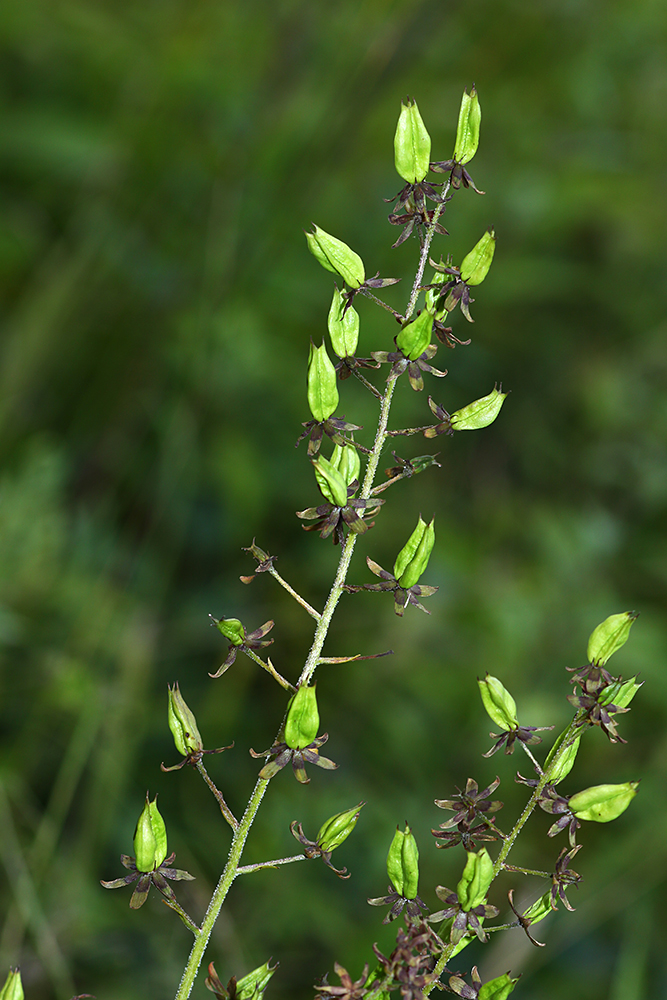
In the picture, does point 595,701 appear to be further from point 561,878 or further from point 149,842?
point 149,842

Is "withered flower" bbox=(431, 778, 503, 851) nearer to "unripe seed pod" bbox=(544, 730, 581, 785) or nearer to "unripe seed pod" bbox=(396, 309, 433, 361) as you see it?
"unripe seed pod" bbox=(544, 730, 581, 785)

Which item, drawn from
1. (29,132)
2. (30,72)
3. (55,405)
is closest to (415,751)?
(55,405)

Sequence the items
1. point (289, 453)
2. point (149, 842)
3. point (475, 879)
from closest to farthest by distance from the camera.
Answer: point (475, 879), point (149, 842), point (289, 453)

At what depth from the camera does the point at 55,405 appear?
142 inches

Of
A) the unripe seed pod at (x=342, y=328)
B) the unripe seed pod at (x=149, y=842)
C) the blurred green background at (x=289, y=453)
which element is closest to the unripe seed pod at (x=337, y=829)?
the unripe seed pod at (x=149, y=842)

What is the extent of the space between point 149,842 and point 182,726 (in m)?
0.13

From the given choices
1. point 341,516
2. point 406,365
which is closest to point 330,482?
point 341,516

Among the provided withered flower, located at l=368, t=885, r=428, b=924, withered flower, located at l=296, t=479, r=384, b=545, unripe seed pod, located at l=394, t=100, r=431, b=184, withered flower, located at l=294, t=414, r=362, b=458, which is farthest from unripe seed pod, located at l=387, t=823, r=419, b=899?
unripe seed pod, located at l=394, t=100, r=431, b=184

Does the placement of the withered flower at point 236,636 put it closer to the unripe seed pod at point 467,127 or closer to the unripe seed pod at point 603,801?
the unripe seed pod at point 603,801

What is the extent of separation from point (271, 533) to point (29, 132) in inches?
85.1

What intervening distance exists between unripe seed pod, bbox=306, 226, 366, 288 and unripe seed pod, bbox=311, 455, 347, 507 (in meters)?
0.25

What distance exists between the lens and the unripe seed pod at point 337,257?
1.00 m

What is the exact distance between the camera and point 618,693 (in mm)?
940

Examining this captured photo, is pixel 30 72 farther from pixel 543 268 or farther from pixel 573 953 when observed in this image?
pixel 573 953
